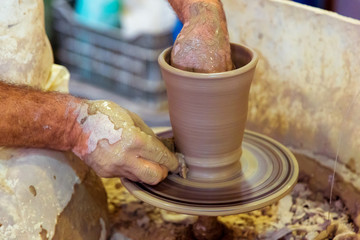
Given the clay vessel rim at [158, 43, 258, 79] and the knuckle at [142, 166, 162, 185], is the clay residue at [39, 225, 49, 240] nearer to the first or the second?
the knuckle at [142, 166, 162, 185]

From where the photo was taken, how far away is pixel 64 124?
167cm

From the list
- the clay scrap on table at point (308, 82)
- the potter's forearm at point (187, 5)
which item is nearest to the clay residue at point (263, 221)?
the clay scrap on table at point (308, 82)

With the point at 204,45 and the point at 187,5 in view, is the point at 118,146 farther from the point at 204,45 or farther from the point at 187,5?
the point at 187,5

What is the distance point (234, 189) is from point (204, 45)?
0.46 meters

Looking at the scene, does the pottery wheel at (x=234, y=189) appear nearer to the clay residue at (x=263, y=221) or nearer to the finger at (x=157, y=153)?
the finger at (x=157, y=153)

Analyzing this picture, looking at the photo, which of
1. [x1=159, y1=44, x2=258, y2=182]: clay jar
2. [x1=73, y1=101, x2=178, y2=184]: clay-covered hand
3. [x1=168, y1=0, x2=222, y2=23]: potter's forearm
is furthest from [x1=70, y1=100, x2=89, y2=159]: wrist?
[x1=168, y1=0, x2=222, y2=23]: potter's forearm

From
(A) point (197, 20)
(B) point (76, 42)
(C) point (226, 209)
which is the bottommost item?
(B) point (76, 42)

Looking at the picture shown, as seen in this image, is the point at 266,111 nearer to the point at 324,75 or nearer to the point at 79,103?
the point at 324,75

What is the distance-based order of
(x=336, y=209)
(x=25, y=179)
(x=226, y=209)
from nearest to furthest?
(x=226, y=209), (x=25, y=179), (x=336, y=209)

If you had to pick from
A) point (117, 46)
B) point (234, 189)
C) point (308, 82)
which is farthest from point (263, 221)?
point (117, 46)

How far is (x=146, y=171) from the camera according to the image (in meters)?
1.63

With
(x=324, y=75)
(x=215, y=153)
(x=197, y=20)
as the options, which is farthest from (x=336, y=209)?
(x=197, y=20)

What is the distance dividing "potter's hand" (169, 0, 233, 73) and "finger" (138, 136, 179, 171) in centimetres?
25

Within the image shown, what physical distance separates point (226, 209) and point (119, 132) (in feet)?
1.29
